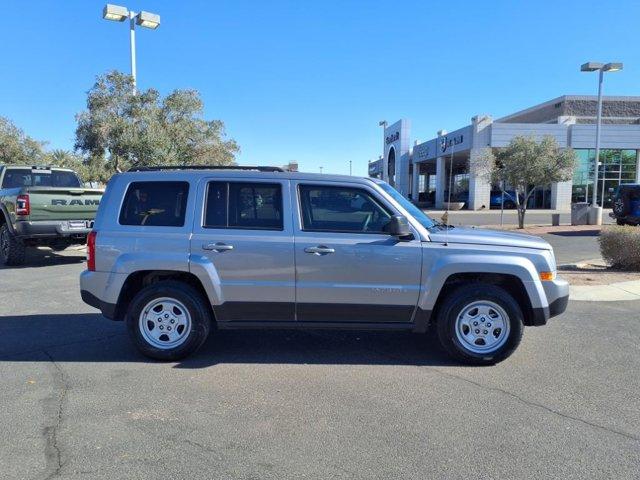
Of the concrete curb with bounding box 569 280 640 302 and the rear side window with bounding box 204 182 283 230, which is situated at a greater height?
the rear side window with bounding box 204 182 283 230

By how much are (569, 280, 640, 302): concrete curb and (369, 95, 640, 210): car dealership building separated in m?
25.8

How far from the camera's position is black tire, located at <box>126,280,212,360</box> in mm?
5004

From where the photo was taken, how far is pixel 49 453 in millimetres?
3320

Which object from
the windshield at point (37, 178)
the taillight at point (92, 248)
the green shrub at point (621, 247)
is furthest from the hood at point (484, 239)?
the windshield at point (37, 178)

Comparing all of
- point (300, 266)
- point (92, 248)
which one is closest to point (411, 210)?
point (300, 266)

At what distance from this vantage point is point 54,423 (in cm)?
374

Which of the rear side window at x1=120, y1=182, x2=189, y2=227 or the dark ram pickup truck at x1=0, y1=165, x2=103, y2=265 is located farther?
the dark ram pickup truck at x1=0, y1=165, x2=103, y2=265

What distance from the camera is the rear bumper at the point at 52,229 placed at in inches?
401

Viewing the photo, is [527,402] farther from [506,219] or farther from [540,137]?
[540,137]

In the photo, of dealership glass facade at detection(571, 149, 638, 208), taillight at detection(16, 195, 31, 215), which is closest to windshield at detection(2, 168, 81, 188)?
taillight at detection(16, 195, 31, 215)

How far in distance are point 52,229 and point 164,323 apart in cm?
663

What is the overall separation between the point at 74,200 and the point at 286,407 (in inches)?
333

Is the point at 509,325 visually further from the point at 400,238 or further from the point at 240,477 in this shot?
the point at 240,477

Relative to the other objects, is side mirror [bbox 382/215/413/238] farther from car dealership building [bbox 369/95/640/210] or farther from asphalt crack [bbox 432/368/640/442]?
car dealership building [bbox 369/95/640/210]
